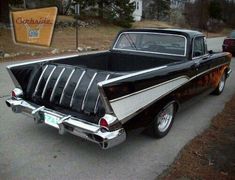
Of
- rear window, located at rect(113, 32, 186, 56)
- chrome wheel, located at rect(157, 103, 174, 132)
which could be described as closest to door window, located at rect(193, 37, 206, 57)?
rear window, located at rect(113, 32, 186, 56)

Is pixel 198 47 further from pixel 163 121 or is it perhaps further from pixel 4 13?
pixel 4 13

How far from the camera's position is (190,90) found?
5.09 m

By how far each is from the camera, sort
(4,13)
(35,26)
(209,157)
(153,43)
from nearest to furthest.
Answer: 1. (209,157)
2. (153,43)
3. (35,26)
4. (4,13)

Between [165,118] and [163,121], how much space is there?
0.06 m

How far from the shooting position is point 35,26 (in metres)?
15.8

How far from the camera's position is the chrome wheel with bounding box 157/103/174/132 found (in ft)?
14.6

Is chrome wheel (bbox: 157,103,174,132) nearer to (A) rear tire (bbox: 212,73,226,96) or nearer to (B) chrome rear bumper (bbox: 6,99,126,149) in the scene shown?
(B) chrome rear bumper (bbox: 6,99,126,149)

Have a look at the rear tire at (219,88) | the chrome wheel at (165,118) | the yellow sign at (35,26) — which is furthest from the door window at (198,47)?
the yellow sign at (35,26)

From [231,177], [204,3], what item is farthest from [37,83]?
[204,3]

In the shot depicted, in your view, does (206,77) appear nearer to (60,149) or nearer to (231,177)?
(231,177)

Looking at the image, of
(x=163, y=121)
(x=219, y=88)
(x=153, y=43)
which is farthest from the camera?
(x=219, y=88)

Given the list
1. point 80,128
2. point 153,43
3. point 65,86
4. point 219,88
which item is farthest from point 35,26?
point 80,128

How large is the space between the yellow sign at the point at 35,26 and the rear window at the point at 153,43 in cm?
1087

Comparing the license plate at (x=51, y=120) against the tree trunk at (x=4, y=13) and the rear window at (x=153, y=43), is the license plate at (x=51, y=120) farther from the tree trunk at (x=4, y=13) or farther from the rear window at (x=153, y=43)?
the tree trunk at (x=4, y=13)
